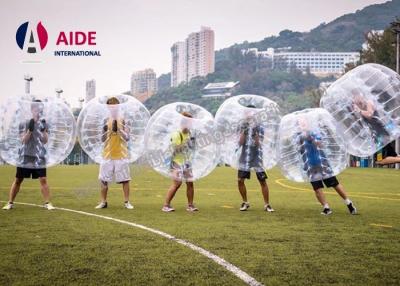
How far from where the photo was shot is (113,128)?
11547 millimetres

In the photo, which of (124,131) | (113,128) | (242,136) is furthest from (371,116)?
(113,128)

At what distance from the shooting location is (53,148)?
1152cm

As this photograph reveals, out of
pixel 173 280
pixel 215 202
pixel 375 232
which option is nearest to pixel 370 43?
pixel 215 202

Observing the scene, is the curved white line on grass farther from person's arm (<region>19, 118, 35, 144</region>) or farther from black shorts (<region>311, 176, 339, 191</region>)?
black shorts (<region>311, 176, 339, 191</region>)

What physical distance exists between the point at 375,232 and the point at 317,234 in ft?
3.05

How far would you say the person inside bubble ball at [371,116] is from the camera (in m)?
9.52

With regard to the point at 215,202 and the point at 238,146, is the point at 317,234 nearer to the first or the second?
the point at 238,146

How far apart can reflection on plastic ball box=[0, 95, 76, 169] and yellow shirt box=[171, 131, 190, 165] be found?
231 cm

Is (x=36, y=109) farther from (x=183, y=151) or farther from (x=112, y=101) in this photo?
(x=183, y=151)

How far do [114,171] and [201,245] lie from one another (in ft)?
15.6

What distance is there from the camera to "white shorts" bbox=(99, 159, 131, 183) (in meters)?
11.6

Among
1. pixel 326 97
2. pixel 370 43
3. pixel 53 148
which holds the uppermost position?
pixel 370 43

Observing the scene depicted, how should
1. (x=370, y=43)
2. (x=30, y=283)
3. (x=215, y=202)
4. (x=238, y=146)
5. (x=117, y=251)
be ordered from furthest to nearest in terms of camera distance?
(x=370, y=43), (x=215, y=202), (x=238, y=146), (x=117, y=251), (x=30, y=283)

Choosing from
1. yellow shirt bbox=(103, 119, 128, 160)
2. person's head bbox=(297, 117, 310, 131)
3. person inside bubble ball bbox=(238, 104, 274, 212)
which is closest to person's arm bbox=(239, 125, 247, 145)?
person inside bubble ball bbox=(238, 104, 274, 212)
